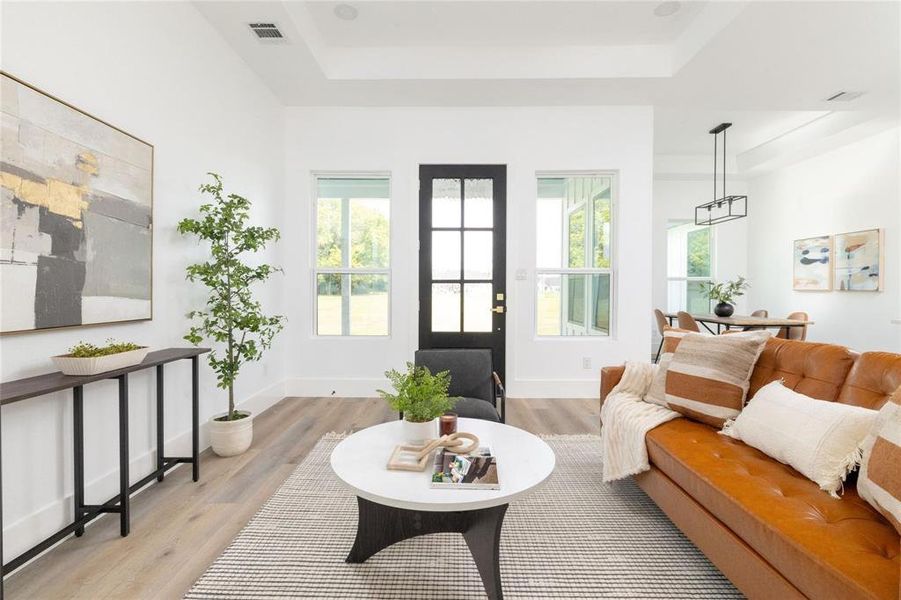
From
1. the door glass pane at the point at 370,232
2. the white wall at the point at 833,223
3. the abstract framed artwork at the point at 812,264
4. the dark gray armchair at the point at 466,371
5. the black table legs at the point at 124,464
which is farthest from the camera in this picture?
the abstract framed artwork at the point at 812,264

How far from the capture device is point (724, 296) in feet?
17.0

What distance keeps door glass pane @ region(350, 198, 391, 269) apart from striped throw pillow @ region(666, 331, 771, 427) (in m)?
3.09

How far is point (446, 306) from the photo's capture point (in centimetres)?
443

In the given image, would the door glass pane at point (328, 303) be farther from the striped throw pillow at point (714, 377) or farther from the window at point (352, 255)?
the striped throw pillow at point (714, 377)

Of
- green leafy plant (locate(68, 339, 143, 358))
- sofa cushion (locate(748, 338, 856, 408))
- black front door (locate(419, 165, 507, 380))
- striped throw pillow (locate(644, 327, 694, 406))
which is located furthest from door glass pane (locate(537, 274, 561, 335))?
green leafy plant (locate(68, 339, 143, 358))

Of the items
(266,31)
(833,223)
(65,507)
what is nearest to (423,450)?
(65,507)

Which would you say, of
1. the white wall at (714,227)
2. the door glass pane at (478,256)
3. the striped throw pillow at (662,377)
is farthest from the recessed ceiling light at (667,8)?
the white wall at (714,227)

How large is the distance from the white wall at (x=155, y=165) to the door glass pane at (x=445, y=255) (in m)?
1.72

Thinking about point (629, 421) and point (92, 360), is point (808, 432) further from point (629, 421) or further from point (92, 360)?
point (92, 360)

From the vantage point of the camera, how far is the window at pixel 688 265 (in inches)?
282

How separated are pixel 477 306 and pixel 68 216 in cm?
325


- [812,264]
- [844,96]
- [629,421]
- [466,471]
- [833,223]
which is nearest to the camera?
[466,471]

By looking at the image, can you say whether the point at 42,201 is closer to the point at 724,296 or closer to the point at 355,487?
the point at 355,487

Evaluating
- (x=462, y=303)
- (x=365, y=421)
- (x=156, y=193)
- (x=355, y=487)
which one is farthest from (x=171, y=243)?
(x=462, y=303)
